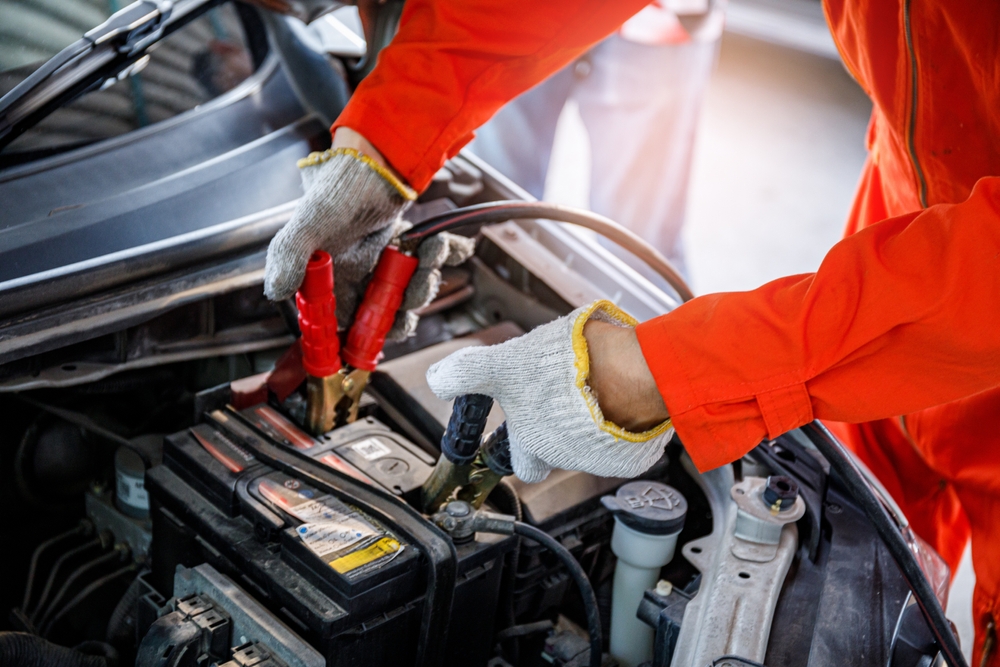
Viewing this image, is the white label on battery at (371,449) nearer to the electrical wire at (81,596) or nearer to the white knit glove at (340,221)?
the white knit glove at (340,221)

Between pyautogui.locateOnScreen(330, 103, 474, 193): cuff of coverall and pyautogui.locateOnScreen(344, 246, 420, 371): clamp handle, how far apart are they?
0.41 feet

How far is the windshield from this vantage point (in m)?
1.37

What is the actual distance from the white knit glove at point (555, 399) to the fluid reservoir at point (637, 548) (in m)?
0.22

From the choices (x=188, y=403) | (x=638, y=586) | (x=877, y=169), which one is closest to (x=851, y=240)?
(x=638, y=586)

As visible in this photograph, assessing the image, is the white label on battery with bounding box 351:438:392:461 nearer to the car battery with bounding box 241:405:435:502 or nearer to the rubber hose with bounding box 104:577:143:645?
the car battery with bounding box 241:405:435:502

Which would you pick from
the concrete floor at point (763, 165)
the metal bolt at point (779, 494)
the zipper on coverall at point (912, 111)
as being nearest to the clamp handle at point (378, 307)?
the metal bolt at point (779, 494)

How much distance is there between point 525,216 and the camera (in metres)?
1.36

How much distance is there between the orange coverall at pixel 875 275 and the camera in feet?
2.96

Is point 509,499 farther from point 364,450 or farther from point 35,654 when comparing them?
point 35,654

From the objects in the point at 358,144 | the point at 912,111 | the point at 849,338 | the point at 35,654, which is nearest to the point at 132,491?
the point at 35,654

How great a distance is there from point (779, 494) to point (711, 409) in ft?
1.06

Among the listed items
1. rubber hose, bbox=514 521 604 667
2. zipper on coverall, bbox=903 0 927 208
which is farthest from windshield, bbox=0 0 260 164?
zipper on coverall, bbox=903 0 927 208

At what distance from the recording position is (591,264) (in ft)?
5.48

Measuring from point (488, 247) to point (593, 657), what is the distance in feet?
2.59
